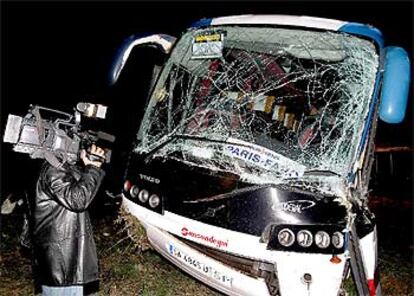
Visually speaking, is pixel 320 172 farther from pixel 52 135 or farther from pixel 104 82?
pixel 104 82

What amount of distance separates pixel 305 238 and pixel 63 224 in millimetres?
1772

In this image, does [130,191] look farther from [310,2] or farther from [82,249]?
[310,2]

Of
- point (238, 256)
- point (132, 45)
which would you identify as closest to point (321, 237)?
point (238, 256)

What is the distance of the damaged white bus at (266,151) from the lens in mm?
3660

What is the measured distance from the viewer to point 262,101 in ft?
15.0

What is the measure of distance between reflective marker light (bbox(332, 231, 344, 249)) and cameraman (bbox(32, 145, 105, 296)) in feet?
5.83

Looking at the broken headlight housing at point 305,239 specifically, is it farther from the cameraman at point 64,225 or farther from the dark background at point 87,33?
the dark background at point 87,33

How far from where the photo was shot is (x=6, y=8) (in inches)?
842

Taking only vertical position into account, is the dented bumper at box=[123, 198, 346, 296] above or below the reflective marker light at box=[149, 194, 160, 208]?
below

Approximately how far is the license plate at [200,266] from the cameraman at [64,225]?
73 cm

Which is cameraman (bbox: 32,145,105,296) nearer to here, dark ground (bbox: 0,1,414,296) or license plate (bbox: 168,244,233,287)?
license plate (bbox: 168,244,233,287)

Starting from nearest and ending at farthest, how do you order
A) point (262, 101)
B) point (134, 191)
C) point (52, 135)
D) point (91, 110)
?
point (52, 135) → point (91, 110) → point (134, 191) → point (262, 101)

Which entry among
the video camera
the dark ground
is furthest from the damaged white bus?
the dark ground

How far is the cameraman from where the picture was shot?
3.41 meters
